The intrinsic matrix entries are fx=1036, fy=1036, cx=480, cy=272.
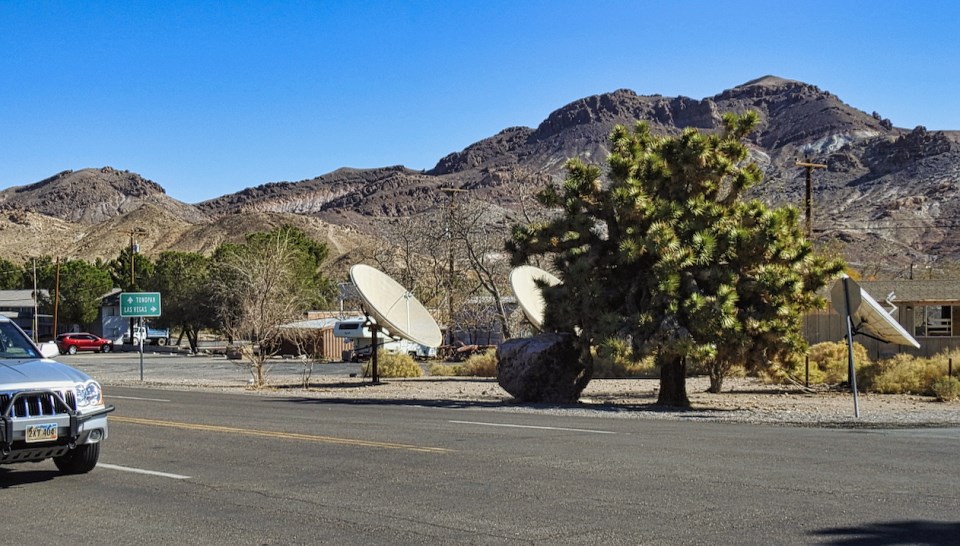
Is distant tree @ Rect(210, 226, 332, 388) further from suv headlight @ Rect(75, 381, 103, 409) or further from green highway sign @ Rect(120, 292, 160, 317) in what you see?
suv headlight @ Rect(75, 381, 103, 409)

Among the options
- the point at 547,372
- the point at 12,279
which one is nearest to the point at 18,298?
the point at 12,279

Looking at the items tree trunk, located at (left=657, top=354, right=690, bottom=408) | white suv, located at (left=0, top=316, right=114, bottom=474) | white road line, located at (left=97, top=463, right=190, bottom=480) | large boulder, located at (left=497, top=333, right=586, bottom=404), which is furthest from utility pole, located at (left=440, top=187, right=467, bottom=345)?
white suv, located at (left=0, top=316, right=114, bottom=474)

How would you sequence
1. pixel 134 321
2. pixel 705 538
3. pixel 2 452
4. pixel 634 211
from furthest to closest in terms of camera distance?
1. pixel 134 321
2. pixel 634 211
3. pixel 2 452
4. pixel 705 538

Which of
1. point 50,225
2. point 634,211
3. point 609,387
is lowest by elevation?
point 609,387

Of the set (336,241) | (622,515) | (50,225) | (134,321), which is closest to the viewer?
(622,515)

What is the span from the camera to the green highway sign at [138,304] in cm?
3688

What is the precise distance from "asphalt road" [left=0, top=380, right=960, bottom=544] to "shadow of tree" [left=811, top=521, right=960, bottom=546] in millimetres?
17

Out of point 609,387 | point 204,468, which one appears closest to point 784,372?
Result: point 609,387

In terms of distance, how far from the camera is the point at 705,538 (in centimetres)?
732

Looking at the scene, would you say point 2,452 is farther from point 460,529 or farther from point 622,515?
point 622,515

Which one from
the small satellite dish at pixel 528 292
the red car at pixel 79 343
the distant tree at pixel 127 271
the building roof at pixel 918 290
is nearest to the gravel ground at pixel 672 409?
the small satellite dish at pixel 528 292

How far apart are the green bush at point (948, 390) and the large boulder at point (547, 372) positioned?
8.70m

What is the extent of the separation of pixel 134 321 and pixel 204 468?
70.1 m

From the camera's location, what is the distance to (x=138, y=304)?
37.3 meters
